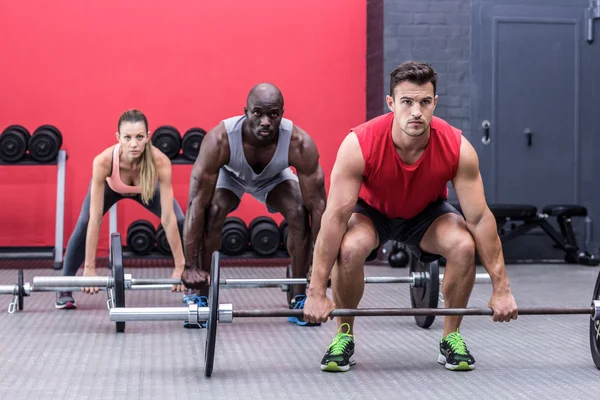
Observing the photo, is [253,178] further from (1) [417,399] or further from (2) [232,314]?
(1) [417,399]

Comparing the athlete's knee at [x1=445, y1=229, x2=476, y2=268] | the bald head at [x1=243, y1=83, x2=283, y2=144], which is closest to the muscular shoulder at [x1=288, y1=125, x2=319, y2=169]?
the bald head at [x1=243, y1=83, x2=283, y2=144]

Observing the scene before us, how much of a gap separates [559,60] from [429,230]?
3.99 metres

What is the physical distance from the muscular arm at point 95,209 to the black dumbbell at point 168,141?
5.52 ft

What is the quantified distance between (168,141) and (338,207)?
133 inches

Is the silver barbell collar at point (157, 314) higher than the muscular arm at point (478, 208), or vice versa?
the muscular arm at point (478, 208)

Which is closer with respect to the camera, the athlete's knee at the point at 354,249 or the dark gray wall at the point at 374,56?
the athlete's knee at the point at 354,249

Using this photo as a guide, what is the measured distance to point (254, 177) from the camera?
12.0 ft

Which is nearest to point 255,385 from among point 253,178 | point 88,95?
point 253,178

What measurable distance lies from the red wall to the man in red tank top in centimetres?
377

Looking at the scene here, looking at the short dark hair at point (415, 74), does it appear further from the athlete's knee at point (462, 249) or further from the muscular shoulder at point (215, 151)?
the muscular shoulder at point (215, 151)

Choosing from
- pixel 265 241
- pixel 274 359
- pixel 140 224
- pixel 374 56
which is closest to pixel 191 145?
pixel 140 224

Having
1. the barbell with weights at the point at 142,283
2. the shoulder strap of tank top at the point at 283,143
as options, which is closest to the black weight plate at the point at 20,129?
the barbell with weights at the point at 142,283

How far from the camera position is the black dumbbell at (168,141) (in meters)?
5.87

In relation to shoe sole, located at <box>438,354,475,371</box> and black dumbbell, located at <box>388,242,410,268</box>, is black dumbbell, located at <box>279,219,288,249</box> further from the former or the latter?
shoe sole, located at <box>438,354,475,371</box>
